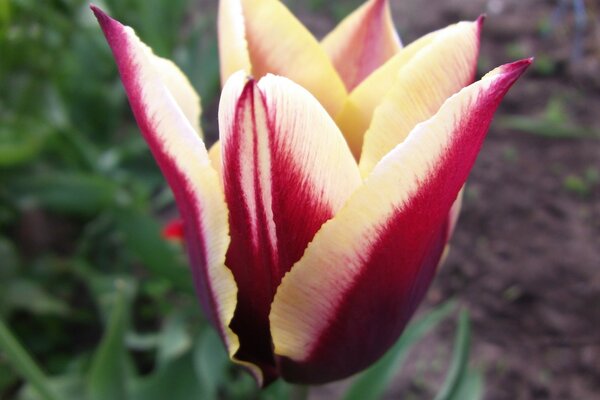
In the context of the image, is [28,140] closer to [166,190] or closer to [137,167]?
[137,167]

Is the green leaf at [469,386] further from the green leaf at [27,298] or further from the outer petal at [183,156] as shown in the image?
the green leaf at [27,298]

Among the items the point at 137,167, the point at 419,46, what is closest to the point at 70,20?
the point at 137,167

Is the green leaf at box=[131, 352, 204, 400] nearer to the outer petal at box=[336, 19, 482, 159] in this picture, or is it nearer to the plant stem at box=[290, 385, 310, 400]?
the plant stem at box=[290, 385, 310, 400]

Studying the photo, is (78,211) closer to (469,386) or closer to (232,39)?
(469,386)

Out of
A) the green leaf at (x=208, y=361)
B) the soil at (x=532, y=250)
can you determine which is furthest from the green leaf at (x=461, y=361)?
Result: the soil at (x=532, y=250)

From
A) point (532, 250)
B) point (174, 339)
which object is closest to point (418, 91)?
point (174, 339)

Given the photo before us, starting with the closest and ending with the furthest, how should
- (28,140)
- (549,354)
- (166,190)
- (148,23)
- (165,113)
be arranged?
(165,113) → (28,140) → (549,354) → (148,23) → (166,190)
